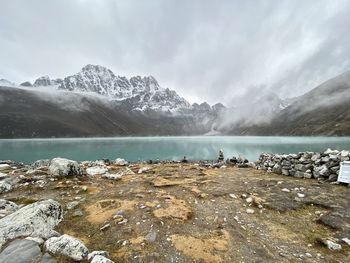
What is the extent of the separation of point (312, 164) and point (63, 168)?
16.2 metres

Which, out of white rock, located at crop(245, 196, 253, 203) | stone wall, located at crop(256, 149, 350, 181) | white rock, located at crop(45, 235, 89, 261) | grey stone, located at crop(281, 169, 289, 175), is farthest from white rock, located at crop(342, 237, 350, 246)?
grey stone, located at crop(281, 169, 289, 175)

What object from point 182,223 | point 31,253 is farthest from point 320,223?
point 31,253

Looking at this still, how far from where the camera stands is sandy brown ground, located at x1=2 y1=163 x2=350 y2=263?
690 centimetres

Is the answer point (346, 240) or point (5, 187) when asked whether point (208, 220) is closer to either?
point (346, 240)

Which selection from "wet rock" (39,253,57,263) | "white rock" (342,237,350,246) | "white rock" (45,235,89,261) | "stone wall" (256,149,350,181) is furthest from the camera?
"stone wall" (256,149,350,181)

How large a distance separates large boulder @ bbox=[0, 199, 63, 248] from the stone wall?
14.3 m

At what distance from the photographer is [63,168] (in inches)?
629

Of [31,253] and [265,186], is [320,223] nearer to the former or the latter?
[265,186]

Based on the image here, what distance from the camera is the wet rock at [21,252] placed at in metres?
5.54

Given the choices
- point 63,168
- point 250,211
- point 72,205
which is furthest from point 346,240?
point 63,168

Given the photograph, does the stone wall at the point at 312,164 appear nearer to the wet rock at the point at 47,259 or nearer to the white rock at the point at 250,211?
the white rock at the point at 250,211

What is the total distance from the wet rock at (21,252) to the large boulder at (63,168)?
393 inches

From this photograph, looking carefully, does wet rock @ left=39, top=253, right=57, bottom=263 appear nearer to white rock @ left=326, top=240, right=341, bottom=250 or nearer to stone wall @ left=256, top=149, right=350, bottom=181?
white rock @ left=326, top=240, right=341, bottom=250

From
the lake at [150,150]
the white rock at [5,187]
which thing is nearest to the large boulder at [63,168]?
the white rock at [5,187]
